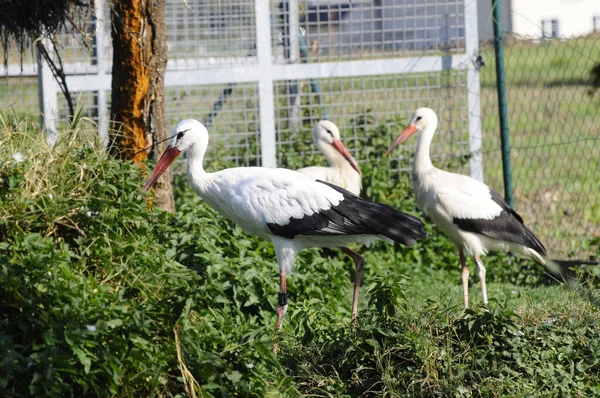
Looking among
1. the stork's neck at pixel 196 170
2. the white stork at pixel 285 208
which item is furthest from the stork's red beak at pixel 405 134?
the stork's neck at pixel 196 170

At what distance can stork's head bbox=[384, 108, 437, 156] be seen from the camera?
7914mm

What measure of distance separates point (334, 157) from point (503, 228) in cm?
177

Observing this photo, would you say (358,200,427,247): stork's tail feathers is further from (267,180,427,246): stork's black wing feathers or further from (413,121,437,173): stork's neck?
(413,121,437,173): stork's neck

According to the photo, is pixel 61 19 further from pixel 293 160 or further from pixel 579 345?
pixel 579 345

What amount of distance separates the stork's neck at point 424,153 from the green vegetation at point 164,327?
242 cm

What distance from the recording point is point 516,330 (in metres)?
4.57

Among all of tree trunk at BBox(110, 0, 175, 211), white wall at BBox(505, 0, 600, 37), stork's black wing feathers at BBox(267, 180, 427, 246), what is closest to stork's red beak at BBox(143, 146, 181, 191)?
tree trunk at BBox(110, 0, 175, 211)

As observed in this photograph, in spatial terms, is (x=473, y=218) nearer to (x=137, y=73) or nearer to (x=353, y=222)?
(x=353, y=222)

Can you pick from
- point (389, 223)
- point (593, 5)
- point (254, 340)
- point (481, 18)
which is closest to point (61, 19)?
point (389, 223)

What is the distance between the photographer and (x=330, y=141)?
27.4 feet

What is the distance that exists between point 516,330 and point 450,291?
2975mm

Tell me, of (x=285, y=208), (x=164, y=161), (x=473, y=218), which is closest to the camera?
(x=285, y=208)

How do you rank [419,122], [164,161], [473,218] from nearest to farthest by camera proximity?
[164,161] → [473,218] → [419,122]

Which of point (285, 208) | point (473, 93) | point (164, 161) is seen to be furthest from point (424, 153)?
point (164, 161)
